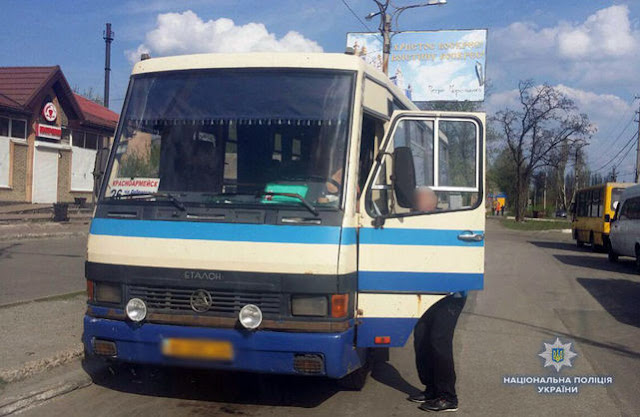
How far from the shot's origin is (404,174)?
16.3 feet

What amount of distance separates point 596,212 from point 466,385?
2162 cm

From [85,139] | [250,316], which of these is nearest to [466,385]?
[250,316]

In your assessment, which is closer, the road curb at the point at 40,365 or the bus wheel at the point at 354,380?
the road curb at the point at 40,365

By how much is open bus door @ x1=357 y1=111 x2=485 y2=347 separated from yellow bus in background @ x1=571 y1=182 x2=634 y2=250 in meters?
20.2

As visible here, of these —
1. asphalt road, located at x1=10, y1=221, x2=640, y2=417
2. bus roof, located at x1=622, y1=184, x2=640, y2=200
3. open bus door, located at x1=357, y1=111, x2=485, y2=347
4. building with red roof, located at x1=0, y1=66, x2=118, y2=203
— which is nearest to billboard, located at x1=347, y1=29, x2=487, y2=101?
bus roof, located at x1=622, y1=184, x2=640, y2=200

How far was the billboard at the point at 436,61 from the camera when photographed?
28.6m

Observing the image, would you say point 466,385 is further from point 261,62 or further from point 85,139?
point 85,139

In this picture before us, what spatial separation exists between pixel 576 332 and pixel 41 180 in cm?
2769

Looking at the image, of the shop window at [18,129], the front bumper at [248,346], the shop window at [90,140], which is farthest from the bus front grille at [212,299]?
the shop window at [90,140]

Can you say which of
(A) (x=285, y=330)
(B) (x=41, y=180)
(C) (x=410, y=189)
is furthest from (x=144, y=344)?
(B) (x=41, y=180)

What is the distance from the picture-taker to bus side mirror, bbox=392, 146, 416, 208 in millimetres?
4938

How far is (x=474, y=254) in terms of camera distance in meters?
5.22

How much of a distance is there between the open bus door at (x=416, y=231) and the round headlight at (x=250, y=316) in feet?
2.70

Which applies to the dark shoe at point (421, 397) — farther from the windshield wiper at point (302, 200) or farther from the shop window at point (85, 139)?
the shop window at point (85, 139)
